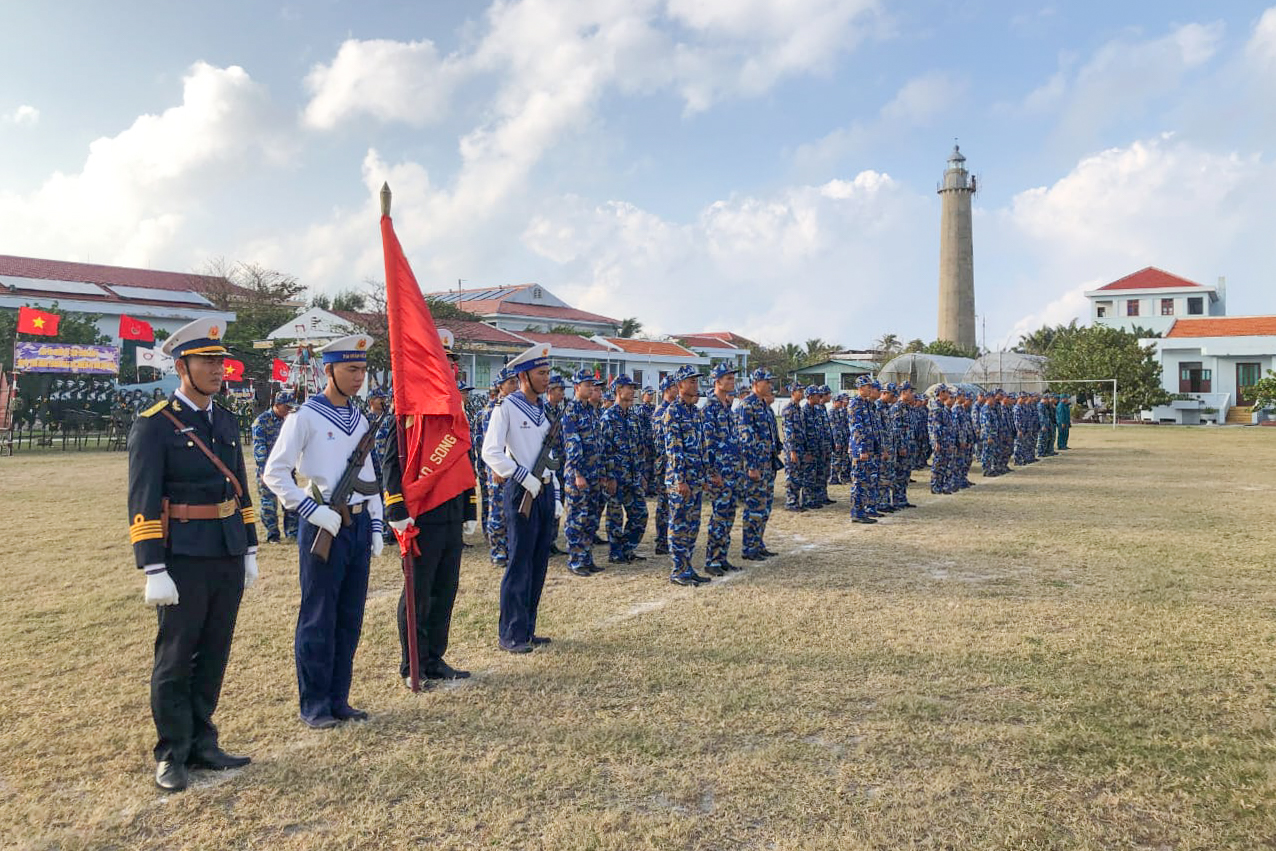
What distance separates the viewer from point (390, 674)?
4.55 meters

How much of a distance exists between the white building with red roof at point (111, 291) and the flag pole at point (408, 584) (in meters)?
29.3

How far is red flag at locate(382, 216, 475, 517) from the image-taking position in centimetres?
420

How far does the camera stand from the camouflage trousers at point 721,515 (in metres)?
7.10

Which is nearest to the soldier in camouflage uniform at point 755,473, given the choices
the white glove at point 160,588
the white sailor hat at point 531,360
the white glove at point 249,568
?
the white sailor hat at point 531,360

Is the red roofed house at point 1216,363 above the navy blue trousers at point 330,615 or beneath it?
above

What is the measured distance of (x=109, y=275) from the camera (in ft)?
129

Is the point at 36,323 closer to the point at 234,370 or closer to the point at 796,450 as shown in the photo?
the point at 234,370

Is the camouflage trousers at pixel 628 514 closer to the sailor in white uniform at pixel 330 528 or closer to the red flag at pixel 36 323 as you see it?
the sailor in white uniform at pixel 330 528

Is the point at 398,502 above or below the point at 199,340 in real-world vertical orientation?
below

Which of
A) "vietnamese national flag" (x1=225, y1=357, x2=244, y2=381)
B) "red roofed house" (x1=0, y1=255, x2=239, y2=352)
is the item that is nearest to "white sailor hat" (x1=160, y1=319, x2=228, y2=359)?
"vietnamese national flag" (x1=225, y1=357, x2=244, y2=381)

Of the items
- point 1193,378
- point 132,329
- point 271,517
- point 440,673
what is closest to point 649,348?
point 1193,378

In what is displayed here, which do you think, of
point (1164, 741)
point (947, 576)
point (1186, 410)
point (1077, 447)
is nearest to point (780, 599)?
point (947, 576)

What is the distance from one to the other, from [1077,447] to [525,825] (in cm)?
2446

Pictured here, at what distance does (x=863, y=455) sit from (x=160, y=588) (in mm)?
8385
